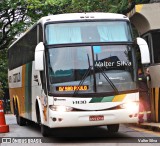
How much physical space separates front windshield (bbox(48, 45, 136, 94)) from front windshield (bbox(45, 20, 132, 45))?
248 millimetres

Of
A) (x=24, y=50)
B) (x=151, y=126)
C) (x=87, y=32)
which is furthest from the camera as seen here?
(x=24, y=50)

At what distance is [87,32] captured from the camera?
11922 mm

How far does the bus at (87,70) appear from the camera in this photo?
11156 mm

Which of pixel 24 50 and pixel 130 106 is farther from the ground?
pixel 24 50

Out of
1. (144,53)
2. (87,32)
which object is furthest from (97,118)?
(87,32)

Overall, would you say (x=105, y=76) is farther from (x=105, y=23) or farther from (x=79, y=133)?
(x=79, y=133)

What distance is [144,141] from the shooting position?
1145cm

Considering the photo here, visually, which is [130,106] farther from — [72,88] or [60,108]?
[60,108]

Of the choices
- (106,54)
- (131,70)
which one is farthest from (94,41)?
(131,70)

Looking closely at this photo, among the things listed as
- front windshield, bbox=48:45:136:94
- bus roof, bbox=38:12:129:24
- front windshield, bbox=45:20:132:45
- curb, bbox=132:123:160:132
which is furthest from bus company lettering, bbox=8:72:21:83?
front windshield, bbox=48:45:136:94

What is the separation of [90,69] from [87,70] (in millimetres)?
82

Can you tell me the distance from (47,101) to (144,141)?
8.80 feet

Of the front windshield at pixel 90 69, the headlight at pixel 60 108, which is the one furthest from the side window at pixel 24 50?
the headlight at pixel 60 108

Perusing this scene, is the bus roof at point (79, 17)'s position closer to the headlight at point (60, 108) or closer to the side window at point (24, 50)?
the side window at point (24, 50)
